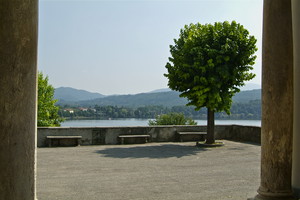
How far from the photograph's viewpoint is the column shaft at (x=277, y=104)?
5059 millimetres

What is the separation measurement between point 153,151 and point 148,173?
4833 millimetres

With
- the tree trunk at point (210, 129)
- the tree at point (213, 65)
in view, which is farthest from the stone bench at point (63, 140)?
the tree trunk at point (210, 129)

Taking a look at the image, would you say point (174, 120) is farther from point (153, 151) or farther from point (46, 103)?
point (46, 103)

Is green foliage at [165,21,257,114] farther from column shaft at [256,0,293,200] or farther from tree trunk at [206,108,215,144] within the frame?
column shaft at [256,0,293,200]

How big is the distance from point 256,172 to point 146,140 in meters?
8.39

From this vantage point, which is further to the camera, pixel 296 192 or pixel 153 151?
pixel 153 151

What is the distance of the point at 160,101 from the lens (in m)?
154

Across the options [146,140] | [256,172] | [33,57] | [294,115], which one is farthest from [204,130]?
[33,57]

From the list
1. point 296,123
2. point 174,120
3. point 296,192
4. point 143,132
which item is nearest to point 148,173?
point 296,192

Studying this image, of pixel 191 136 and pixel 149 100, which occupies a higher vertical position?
pixel 149 100

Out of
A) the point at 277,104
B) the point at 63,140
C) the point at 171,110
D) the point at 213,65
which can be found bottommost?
the point at 63,140

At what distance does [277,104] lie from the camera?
5070mm

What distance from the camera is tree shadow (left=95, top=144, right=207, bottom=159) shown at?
522 inches

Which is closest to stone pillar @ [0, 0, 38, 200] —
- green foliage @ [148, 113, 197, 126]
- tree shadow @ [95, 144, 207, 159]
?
tree shadow @ [95, 144, 207, 159]
